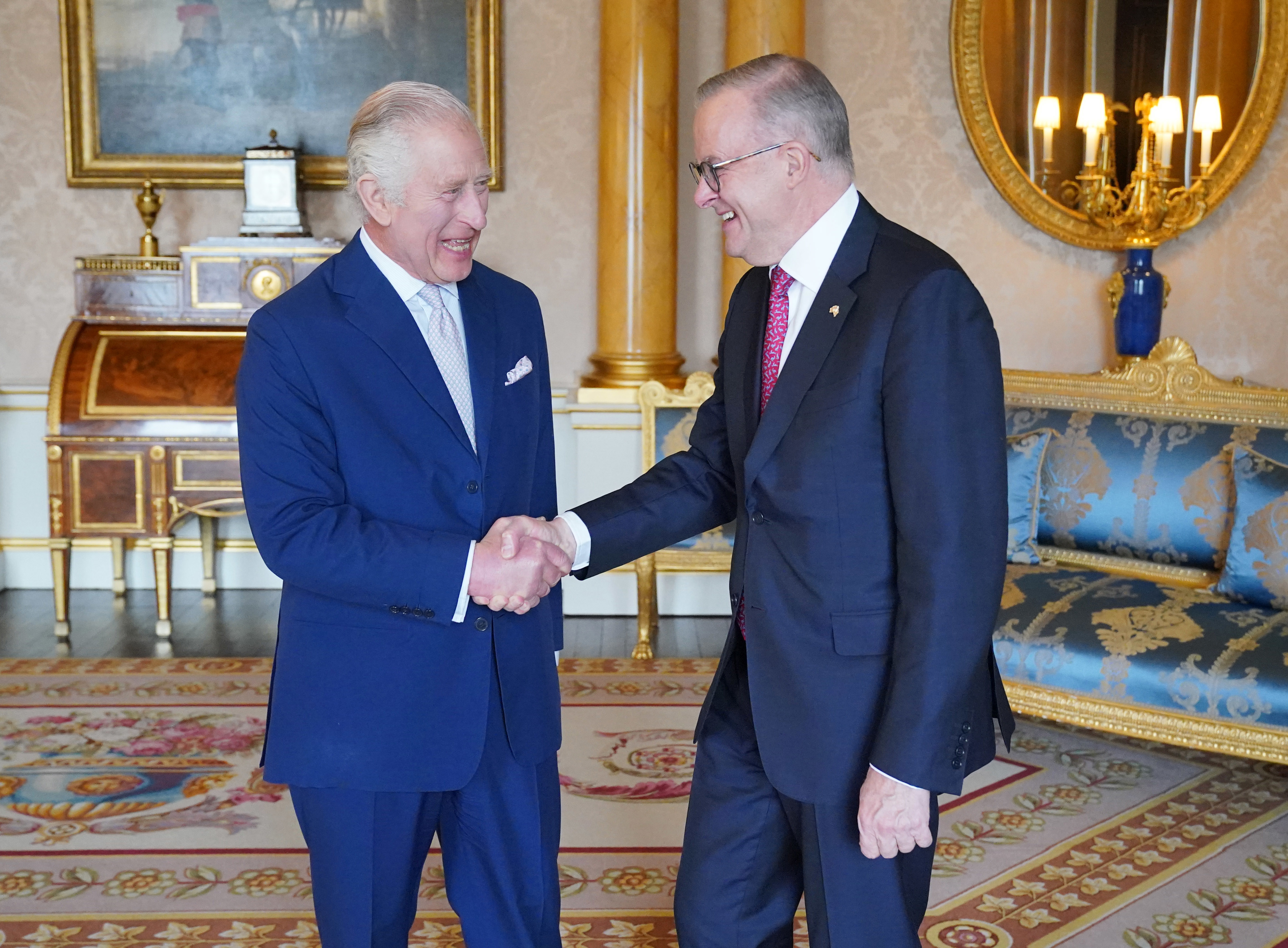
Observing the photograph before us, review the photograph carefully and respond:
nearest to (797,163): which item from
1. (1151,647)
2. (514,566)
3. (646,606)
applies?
(514,566)

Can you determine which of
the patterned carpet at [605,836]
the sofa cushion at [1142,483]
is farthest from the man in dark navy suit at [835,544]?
the sofa cushion at [1142,483]

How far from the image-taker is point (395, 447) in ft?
6.42

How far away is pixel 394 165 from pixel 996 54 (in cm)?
436

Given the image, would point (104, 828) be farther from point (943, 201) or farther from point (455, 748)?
point (943, 201)

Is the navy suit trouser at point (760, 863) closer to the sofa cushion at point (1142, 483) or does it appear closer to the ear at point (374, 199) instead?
the ear at point (374, 199)

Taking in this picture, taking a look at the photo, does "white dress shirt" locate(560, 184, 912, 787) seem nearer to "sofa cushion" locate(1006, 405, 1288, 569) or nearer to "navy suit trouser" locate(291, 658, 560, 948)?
"navy suit trouser" locate(291, 658, 560, 948)

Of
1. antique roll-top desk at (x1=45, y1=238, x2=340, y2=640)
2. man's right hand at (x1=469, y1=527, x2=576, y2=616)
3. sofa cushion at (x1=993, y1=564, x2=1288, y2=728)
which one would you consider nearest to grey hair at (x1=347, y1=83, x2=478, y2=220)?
man's right hand at (x1=469, y1=527, x2=576, y2=616)

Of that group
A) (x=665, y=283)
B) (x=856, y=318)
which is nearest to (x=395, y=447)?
(x=856, y=318)

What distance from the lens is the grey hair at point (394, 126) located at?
1938mm

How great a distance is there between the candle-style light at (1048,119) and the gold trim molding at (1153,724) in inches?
109

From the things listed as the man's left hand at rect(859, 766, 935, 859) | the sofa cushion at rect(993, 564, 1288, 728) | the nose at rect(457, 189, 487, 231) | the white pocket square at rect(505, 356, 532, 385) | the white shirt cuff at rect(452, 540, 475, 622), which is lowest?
the sofa cushion at rect(993, 564, 1288, 728)

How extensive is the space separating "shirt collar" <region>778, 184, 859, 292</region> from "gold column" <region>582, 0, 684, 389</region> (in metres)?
3.62

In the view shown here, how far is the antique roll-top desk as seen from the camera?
17.0 ft

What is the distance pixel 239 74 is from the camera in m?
5.76
